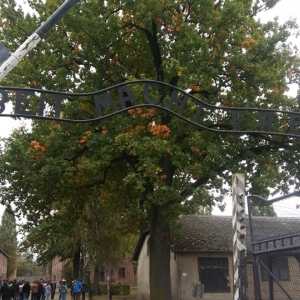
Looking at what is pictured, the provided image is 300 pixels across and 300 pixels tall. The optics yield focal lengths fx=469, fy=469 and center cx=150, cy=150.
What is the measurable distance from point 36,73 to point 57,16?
12.4m

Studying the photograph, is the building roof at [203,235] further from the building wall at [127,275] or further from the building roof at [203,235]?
the building wall at [127,275]

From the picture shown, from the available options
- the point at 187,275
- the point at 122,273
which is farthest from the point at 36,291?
the point at 122,273

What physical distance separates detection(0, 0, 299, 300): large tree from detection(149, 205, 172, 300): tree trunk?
47 mm

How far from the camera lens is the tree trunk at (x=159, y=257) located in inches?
800

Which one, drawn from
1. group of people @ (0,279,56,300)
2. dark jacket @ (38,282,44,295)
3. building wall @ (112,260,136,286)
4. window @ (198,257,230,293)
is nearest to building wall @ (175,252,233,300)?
window @ (198,257,230,293)

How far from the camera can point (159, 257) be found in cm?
2086

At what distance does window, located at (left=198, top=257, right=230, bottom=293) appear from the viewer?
28.8 metres

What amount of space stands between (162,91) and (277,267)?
1057 centimetres

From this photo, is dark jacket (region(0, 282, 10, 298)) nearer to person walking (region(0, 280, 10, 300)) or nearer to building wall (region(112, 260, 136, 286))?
person walking (region(0, 280, 10, 300))

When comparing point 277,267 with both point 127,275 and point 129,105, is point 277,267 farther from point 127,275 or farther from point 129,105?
point 127,275

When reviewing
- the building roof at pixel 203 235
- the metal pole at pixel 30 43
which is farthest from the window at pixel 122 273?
the metal pole at pixel 30 43

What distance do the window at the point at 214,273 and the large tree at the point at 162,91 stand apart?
8.81m

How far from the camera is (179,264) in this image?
28.9 metres

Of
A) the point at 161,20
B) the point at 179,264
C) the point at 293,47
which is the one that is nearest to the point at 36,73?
the point at 161,20
